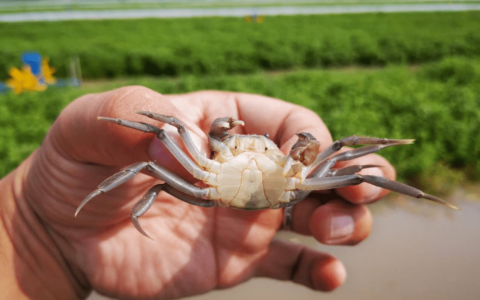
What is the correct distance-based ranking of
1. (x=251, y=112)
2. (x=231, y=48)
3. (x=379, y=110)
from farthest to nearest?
(x=231, y=48), (x=379, y=110), (x=251, y=112)

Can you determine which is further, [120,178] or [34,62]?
[34,62]

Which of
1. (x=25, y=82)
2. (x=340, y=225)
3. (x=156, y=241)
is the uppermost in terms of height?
(x=25, y=82)

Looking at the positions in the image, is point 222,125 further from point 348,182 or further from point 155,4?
point 155,4

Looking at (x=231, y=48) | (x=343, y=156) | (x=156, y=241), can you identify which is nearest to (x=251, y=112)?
(x=343, y=156)

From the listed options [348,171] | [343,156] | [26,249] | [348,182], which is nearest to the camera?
[348,182]

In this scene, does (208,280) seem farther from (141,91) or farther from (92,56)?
(92,56)

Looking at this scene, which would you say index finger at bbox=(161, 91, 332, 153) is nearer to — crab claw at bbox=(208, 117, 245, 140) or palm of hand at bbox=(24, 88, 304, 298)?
palm of hand at bbox=(24, 88, 304, 298)
